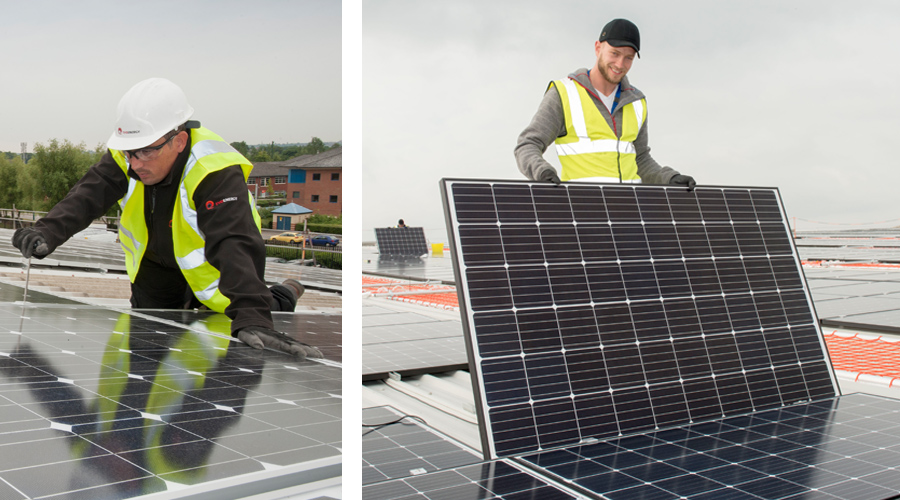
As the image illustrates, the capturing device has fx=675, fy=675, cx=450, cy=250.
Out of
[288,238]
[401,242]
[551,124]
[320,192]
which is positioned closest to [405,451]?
[551,124]

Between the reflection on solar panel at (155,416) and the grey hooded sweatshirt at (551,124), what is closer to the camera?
the reflection on solar panel at (155,416)

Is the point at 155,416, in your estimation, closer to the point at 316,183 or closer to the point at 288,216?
the point at 288,216

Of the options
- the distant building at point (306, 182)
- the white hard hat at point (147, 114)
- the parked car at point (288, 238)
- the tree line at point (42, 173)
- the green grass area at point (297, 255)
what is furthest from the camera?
the distant building at point (306, 182)

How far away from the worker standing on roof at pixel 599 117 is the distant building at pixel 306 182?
47.7m

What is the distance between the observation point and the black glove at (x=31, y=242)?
533 cm

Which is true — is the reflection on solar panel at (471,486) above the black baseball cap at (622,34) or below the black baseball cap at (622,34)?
below

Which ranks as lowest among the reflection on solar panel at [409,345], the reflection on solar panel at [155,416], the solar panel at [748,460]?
the solar panel at [748,460]

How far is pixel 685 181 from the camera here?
4621mm

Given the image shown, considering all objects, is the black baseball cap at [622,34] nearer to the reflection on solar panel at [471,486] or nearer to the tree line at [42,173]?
the reflection on solar panel at [471,486]

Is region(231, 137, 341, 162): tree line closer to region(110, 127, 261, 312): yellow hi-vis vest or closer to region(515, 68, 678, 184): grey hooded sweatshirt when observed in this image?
region(110, 127, 261, 312): yellow hi-vis vest

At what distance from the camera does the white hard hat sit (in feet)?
20.3

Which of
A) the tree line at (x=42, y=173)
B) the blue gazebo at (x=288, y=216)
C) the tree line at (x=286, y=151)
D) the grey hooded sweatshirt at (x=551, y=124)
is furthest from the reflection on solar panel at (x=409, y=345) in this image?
the tree line at (x=286, y=151)

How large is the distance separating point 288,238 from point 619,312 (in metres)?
36.3

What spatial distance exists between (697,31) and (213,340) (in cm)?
2536
